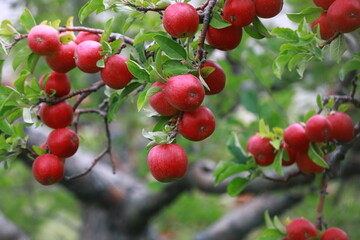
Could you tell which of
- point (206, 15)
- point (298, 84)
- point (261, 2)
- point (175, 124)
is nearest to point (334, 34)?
point (261, 2)

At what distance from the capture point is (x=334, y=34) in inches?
38.9

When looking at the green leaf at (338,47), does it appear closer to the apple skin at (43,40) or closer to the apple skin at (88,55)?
the apple skin at (88,55)

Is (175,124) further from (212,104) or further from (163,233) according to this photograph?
(163,233)

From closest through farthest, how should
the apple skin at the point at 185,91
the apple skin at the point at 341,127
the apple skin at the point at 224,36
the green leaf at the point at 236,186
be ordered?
the apple skin at the point at 185,91, the apple skin at the point at 224,36, the apple skin at the point at 341,127, the green leaf at the point at 236,186

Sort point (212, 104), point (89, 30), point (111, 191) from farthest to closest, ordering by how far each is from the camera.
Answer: point (111, 191)
point (212, 104)
point (89, 30)

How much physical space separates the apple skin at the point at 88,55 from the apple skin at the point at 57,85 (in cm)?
16

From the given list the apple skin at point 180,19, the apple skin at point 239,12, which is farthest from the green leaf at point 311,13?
the apple skin at point 180,19

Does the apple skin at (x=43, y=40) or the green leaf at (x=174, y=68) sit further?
the apple skin at (x=43, y=40)

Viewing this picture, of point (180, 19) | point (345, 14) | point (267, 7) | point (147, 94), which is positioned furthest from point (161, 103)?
point (345, 14)

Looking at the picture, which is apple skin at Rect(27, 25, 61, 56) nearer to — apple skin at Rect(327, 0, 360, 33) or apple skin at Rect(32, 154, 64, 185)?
apple skin at Rect(32, 154, 64, 185)

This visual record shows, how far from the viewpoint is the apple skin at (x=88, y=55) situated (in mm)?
973

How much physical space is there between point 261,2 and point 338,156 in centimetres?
56

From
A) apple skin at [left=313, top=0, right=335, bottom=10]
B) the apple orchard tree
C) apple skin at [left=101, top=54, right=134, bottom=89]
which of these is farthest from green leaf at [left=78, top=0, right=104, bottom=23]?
apple skin at [left=313, top=0, right=335, bottom=10]

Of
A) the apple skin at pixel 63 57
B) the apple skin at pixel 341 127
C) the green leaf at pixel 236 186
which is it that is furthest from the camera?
the green leaf at pixel 236 186
